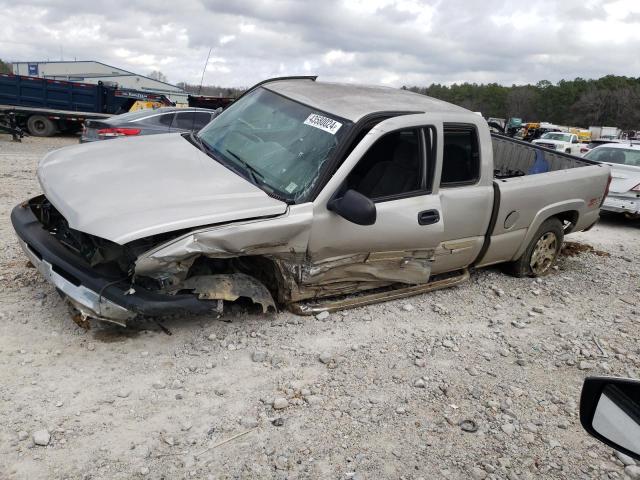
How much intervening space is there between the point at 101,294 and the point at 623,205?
9.07 metres

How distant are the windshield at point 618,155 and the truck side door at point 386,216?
7.52 meters

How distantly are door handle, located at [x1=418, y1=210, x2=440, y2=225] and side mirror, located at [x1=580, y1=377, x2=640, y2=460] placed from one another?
285 cm

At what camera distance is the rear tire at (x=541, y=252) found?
5711 mm

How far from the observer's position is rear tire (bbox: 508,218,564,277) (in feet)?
18.7

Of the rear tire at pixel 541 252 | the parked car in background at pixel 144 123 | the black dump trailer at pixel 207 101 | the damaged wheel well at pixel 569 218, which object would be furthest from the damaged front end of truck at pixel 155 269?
the black dump trailer at pixel 207 101

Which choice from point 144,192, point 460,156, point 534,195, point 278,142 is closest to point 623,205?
point 534,195

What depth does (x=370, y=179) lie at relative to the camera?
4.07m

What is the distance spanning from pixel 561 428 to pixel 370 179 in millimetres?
2128

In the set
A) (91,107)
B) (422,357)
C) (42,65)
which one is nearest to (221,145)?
(422,357)

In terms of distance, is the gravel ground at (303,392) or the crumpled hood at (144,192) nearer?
the gravel ground at (303,392)

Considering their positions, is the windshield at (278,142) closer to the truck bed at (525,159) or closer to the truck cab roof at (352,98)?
the truck cab roof at (352,98)

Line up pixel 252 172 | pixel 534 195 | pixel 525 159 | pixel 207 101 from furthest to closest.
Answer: pixel 207 101, pixel 525 159, pixel 534 195, pixel 252 172

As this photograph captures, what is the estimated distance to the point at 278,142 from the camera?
4156mm

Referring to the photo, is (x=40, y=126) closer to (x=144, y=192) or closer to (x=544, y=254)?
(x=144, y=192)
